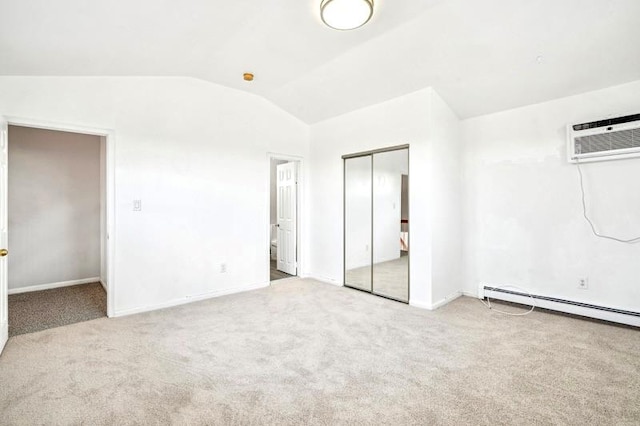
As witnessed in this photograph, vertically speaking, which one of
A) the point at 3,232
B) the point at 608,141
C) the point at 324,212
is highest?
the point at 608,141

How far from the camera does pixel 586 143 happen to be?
314 cm

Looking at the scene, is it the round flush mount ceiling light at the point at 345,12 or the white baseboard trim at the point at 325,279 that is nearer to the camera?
the round flush mount ceiling light at the point at 345,12

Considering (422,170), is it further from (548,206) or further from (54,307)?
(54,307)

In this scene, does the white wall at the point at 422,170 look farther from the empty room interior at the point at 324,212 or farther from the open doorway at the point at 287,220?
the open doorway at the point at 287,220

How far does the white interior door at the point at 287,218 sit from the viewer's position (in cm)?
516

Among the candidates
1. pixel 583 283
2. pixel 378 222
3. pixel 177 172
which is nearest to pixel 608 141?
pixel 583 283

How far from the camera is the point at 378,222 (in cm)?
423

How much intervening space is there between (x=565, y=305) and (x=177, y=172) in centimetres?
468

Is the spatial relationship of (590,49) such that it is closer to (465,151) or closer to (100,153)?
(465,151)

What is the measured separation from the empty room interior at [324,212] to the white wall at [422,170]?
0.03 metres

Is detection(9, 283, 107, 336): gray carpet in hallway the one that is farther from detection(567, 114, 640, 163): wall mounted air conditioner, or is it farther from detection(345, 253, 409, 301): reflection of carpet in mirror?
detection(567, 114, 640, 163): wall mounted air conditioner

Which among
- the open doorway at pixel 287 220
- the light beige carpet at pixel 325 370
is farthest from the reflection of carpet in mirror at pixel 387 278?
the open doorway at pixel 287 220

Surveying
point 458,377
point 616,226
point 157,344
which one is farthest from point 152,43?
point 616,226

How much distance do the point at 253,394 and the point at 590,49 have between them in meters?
3.85
